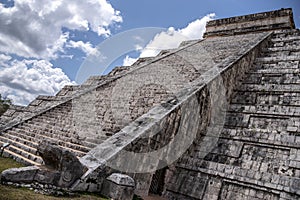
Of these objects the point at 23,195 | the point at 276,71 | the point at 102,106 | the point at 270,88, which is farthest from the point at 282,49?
the point at 23,195

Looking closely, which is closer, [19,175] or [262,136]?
[19,175]

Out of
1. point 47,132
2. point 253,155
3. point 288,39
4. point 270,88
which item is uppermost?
point 288,39

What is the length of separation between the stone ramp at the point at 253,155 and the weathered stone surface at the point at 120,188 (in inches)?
57.2

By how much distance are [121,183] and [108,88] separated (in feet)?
18.7

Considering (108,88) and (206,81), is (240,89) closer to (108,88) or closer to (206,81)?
(206,81)

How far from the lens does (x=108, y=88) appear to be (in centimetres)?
911

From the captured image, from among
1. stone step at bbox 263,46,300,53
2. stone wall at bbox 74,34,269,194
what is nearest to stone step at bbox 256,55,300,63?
stone step at bbox 263,46,300,53

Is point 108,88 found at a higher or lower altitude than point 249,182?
higher

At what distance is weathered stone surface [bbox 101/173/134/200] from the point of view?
12.3ft

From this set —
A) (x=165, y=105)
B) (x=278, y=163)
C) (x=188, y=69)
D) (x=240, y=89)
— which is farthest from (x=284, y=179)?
(x=188, y=69)

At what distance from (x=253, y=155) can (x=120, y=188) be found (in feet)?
9.41

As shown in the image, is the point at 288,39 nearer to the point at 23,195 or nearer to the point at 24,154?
the point at 24,154

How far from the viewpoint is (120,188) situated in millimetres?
3748

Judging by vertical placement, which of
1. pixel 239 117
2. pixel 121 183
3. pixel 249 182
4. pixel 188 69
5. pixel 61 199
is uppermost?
pixel 188 69
